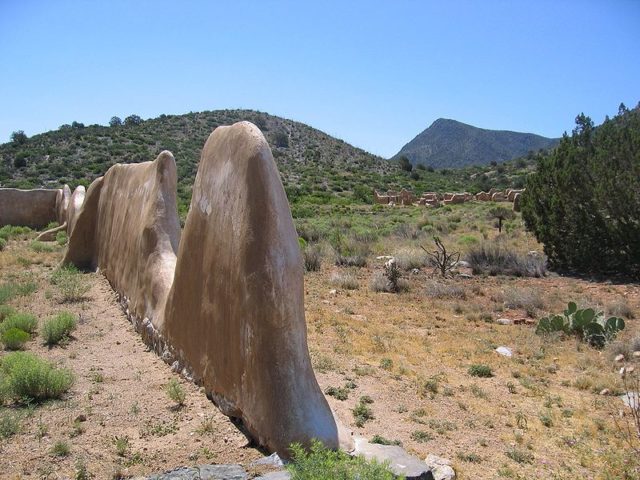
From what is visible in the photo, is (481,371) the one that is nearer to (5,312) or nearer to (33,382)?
(33,382)

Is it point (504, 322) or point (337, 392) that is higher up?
point (504, 322)

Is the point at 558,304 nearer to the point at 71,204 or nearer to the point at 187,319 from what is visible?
the point at 187,319

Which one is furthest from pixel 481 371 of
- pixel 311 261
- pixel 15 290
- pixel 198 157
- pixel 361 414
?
pixel 198 157

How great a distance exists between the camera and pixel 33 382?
17.1 feet

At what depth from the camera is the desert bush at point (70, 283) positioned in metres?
9.50

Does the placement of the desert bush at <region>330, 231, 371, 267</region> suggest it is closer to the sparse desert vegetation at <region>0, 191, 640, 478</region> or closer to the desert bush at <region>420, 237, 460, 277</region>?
the desert bush at <region>420, 237, 460, 277</region>

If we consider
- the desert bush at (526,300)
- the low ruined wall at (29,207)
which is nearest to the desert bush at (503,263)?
the desert bush at (526,300)

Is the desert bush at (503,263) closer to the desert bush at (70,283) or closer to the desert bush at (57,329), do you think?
the desert bush at (70,283)

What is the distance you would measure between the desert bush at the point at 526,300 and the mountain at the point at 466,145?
315 feet

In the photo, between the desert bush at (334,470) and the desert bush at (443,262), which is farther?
the desert bush at (443,262)

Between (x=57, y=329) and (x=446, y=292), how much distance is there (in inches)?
300

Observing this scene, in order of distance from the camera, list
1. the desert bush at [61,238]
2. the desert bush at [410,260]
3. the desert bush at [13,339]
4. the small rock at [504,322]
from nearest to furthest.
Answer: the desert bush at [13,339] < the small rock at [504,322] < the desert bush at [410,260] < the desert bush at [61,238]

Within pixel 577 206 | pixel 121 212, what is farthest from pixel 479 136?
pixel 121 212

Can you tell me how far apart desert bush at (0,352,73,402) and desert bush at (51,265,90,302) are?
427 cm
